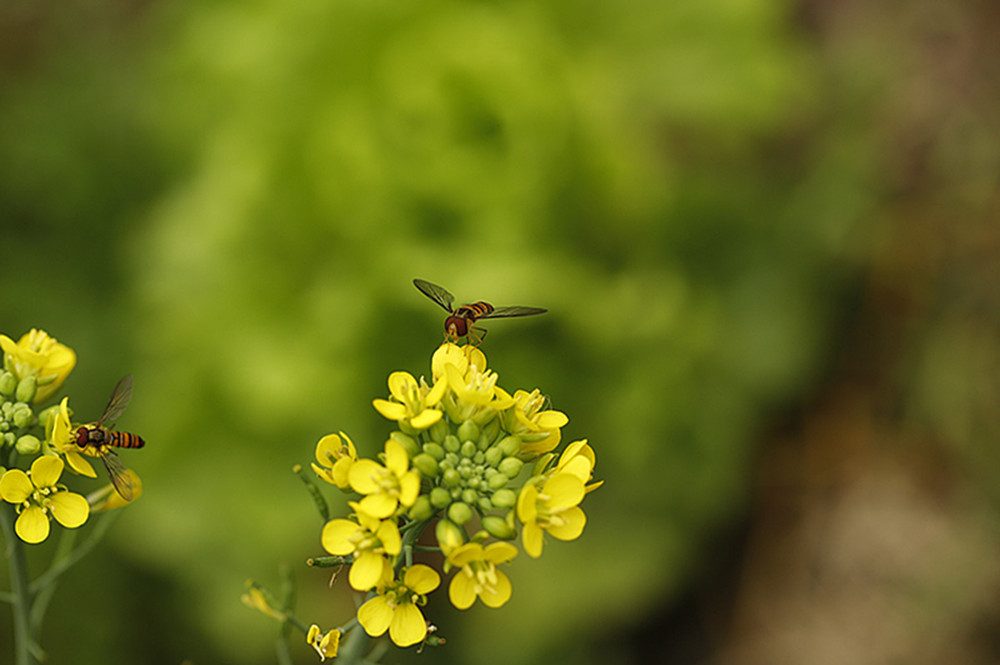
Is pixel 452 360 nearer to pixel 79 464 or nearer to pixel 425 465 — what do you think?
pixel 425 465

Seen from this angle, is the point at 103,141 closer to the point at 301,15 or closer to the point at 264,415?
the point at 301,15

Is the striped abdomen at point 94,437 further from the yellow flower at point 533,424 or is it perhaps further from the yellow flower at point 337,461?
the yellow flower at point 533,424

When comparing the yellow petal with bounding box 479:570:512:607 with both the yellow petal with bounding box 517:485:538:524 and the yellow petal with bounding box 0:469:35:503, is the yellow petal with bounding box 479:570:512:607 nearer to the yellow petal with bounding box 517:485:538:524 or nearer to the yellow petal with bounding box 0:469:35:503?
the yellow petal with bounding box 517:485:538:524

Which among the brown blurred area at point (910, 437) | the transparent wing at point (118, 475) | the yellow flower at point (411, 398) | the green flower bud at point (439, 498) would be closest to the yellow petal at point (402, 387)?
the yellow flower at point (411, 398)

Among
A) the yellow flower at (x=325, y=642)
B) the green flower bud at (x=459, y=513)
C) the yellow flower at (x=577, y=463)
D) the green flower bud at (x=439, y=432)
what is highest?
the green flower bud at (x=439, y=432)

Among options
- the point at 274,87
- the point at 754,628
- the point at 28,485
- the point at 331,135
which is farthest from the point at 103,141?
the point at 754,628

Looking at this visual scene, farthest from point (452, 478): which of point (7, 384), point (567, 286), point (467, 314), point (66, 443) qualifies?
point (567, 286)

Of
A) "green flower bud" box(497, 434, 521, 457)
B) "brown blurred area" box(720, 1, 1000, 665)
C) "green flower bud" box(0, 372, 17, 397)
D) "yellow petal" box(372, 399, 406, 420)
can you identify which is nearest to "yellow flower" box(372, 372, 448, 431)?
"yellow petal" box(372, 399, 406, 420)
